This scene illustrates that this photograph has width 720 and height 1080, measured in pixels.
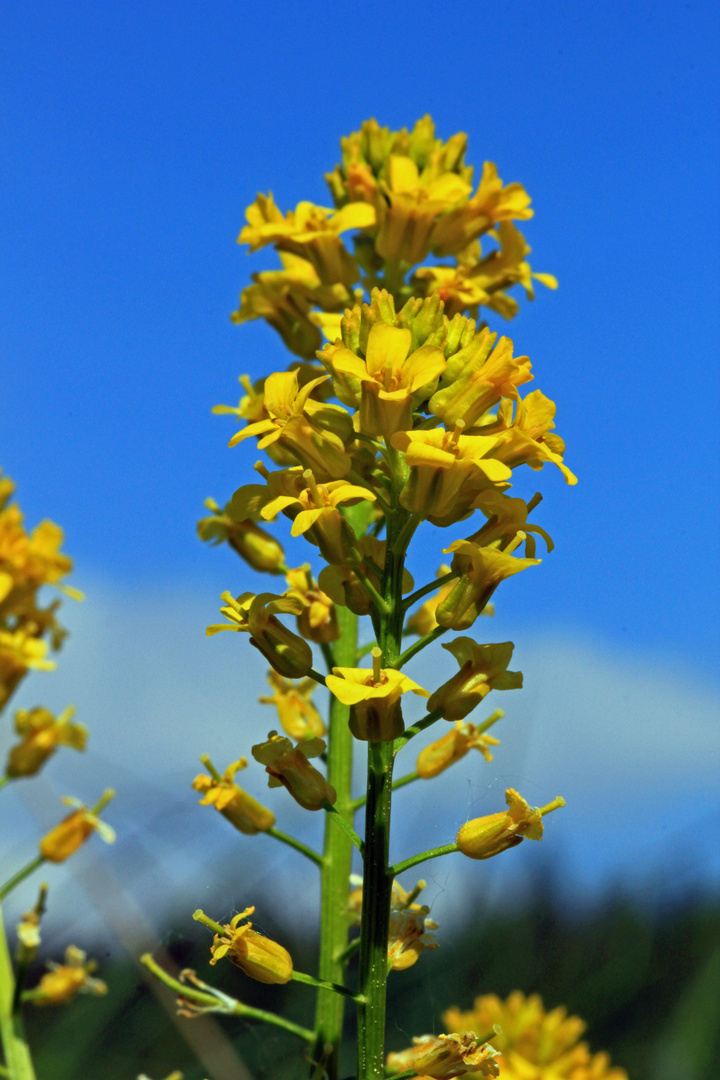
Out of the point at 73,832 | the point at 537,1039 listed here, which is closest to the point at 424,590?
the point at 73,832

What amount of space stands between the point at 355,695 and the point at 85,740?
2530mm

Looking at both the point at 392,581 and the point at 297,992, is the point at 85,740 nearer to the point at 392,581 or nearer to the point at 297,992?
the point at 297,992

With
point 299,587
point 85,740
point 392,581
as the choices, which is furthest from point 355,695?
point 85,740

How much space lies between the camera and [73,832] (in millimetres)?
3992

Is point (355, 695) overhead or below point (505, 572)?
below

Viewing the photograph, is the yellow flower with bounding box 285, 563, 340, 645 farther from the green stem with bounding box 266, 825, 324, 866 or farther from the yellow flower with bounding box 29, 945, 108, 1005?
the yellow flower with bounding box 29, 945, 108, 1005

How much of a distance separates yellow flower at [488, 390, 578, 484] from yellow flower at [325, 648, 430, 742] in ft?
1.98

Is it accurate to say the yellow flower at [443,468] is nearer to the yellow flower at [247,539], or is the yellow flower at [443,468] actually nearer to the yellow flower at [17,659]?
the yellow flower at [247,539]

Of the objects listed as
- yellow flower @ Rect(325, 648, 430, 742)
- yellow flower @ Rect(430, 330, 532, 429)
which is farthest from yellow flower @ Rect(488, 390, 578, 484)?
yellow flower @ Rect(325, 648, 430, 742)

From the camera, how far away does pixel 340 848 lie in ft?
10.6

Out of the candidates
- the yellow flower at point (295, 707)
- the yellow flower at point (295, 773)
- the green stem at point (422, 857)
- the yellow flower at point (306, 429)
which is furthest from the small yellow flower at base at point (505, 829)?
the yellow flower at point (295, 707)

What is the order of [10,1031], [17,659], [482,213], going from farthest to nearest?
[17,659] < [482,213] < [10,1031]

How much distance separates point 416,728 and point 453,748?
0.78m

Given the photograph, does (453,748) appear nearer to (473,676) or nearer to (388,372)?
(473,676)
